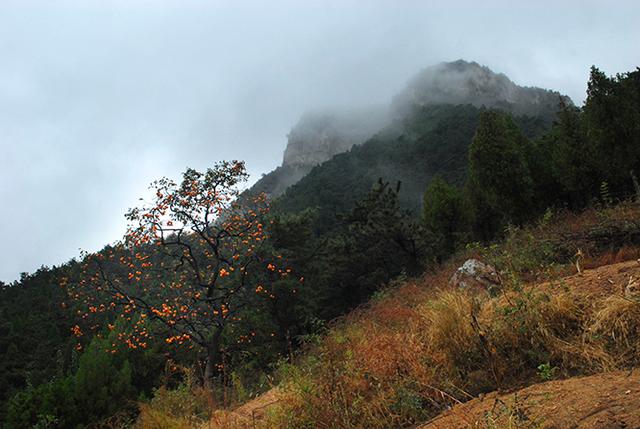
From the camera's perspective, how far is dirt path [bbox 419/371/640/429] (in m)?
2.30

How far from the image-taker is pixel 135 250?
1041 centimetres

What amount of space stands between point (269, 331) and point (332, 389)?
16719 mm

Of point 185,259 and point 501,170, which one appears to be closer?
point 185,259

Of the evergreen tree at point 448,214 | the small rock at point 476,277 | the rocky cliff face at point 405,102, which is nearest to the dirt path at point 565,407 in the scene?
the small rock at point 476,277

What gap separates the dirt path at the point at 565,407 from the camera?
2.30 m

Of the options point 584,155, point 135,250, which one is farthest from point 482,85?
point 135,250

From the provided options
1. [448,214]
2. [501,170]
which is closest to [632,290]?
[501,170]

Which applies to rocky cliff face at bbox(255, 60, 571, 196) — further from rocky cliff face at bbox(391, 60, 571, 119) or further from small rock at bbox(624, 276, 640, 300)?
small rock at bbox(624, 276, 640, 300)

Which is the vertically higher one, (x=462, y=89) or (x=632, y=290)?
(x=462, y=89)

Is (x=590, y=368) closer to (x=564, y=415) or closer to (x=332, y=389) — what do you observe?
(x=564, y=415)

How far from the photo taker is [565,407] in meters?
2.54

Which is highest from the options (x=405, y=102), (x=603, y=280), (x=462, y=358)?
(x=405, y=102)

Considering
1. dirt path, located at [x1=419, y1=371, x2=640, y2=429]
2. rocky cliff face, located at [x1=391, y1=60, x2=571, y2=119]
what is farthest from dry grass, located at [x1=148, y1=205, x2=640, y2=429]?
rocky cliff face, located at [x1=391, y1=60, x2=571, y2=119]

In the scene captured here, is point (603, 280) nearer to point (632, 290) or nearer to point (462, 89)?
point (632, 290)
